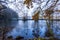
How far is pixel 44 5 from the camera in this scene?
2137mm

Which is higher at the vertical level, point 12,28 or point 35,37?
point 12,28

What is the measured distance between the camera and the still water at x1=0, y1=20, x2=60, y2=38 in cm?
220

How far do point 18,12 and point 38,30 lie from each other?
444 millimetres

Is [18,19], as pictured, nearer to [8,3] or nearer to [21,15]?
[21,15]

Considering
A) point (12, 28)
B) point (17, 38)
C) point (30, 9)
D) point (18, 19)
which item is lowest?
point (17, 38)

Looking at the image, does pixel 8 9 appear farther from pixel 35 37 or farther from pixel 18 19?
pixel 35 37

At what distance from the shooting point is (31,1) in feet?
7.00

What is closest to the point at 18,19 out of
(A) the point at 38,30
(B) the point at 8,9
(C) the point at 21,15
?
(C) the point at 21,15

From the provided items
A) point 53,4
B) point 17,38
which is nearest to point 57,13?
point 53,4

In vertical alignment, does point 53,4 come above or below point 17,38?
above

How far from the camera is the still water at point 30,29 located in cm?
220

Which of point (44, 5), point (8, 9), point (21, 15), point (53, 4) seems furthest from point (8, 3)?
point (53, 4)

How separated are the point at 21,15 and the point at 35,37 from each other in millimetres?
437

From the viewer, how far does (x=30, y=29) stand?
2.25 metres
